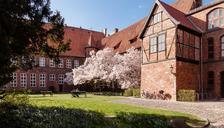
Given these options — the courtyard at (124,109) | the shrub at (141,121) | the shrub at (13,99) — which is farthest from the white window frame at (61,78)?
the shrub at (141,121)

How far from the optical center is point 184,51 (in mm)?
28172

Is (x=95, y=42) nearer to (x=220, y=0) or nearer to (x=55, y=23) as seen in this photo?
(x=220, y=0)

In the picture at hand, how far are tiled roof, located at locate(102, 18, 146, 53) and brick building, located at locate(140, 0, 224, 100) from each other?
10838 mm

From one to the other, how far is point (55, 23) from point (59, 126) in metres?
4.55

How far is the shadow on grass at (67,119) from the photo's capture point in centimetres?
1037

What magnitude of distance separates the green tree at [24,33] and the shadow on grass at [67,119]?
55.8 inches

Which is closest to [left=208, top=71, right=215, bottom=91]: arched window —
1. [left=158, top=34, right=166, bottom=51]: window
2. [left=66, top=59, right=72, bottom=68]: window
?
[left=158, top=34, right=166, bottom=51]: window

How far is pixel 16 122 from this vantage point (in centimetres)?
1016

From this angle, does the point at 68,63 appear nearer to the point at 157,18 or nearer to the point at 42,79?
the point at 42,79

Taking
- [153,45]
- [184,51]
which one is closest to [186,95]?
[184,51]

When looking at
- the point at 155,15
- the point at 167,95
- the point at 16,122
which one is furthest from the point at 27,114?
the point at 155,15

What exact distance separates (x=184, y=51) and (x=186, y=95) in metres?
4.67

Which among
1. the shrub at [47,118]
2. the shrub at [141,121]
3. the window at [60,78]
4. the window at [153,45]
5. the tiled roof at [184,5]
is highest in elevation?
the tiled roof at [184,5]

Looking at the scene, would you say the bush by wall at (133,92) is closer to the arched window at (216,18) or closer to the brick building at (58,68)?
the arched window at (216,18)
